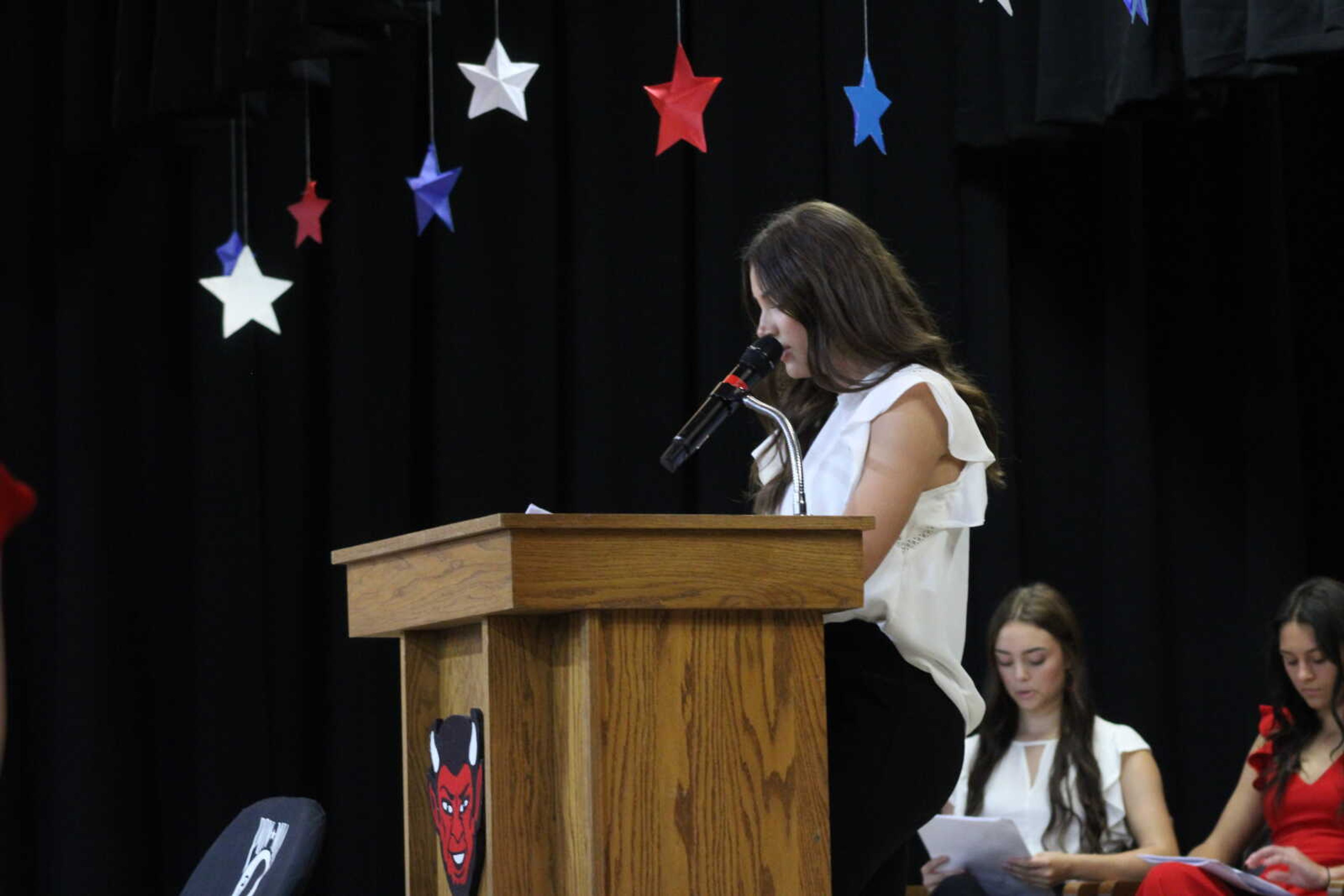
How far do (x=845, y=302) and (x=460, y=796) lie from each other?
68 centimetres

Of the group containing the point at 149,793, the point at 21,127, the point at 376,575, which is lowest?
the point at 149,793

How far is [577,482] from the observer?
4.10 metres

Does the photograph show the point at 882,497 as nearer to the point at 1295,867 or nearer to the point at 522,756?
the point at 522,756

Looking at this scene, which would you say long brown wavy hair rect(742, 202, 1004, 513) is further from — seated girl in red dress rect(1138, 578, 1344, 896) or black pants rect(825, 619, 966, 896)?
seated girl in red dress rect(1138, 578, 1344, 896)

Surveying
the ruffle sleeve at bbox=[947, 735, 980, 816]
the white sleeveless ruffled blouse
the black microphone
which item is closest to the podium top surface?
the white sleeveless ruffled blouse

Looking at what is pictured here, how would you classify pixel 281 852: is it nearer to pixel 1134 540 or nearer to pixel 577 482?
pixel 577 482

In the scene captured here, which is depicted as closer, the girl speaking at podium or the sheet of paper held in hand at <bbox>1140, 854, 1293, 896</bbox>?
the girl speaking at podium

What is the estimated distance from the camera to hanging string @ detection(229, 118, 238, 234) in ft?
13.1

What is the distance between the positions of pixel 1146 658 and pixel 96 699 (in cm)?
238

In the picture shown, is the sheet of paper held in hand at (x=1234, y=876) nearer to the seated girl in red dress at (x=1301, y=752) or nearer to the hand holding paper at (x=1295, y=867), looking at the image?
the hand holding paper at (x=1295, y=867)

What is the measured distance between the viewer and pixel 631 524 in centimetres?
161

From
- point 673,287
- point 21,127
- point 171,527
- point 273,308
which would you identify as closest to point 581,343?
point 673,287

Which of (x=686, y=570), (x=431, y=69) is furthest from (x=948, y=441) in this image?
(x=431, y=69)

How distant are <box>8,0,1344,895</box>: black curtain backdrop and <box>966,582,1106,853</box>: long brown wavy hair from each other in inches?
19.0
